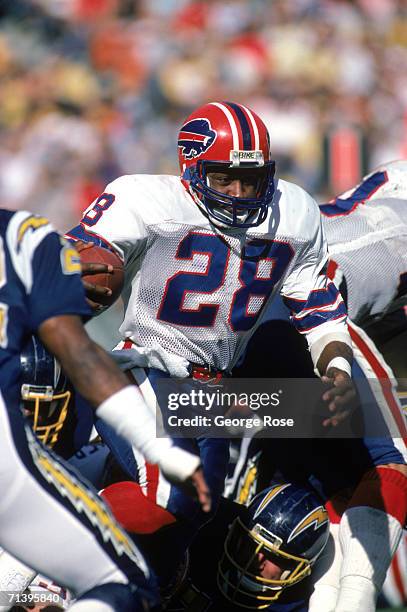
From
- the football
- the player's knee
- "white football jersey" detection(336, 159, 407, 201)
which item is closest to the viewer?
the football

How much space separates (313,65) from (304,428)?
7.64 meters

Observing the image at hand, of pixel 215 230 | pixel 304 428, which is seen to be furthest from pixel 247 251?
pixel 304 428

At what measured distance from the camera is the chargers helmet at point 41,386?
11.4 feet

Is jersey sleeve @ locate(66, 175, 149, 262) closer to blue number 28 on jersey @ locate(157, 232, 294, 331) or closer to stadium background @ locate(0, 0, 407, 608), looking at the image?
blue number 28 on jersey @ locate(157, 232, 294, 331)

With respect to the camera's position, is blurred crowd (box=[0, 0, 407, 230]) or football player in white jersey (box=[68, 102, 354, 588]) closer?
football player in white jersey (box=[68, 102, 354, 588])

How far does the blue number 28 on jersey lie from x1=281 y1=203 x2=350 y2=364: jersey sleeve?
0.10m

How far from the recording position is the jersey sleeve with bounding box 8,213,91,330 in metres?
2.76

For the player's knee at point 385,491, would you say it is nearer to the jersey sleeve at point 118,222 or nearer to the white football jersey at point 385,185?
the jersey sleeve at point 118,222

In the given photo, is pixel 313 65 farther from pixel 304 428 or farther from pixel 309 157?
pixel 304 428

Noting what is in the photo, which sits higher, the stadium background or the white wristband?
the white wristband

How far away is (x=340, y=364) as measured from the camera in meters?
3.69

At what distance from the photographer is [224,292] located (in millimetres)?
3768

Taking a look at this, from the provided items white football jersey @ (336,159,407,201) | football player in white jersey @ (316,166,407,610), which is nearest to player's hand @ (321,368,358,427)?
football player in white jersey @ (316,166,407,610)

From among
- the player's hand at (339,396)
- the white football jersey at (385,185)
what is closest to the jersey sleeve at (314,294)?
the player's hand at (339,396)
